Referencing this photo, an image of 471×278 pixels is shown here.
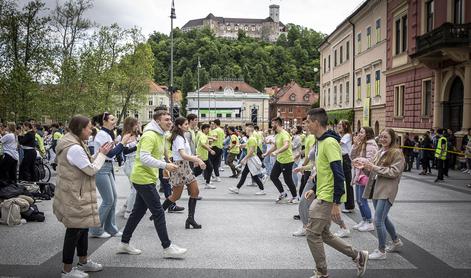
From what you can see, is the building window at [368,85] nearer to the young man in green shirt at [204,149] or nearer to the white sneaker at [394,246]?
the young man in green shirt at [204,149]

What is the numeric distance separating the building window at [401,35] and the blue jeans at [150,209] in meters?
25.7

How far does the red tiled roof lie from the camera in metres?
113

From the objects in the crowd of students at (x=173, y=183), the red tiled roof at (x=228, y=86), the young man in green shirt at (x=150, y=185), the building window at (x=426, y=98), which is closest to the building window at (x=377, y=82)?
the building window at (x=426, y=98)

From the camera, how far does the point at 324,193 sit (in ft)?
17.7

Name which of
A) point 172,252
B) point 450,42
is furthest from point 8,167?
point 450,42

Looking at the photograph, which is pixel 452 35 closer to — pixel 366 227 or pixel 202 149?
pixel 202 149

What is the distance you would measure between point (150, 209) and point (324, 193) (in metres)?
2.37

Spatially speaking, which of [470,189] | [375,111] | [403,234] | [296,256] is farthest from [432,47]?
[296,256]

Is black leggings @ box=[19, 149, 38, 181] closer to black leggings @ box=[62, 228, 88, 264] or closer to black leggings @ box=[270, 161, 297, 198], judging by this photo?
black leggings @ box=[270, 161, 297, 198]

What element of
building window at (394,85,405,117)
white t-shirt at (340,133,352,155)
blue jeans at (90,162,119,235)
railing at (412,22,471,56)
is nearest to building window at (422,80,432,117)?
building window at (394,85,405,117)

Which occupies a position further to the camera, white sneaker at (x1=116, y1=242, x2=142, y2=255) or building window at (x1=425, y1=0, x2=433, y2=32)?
building window at (x1=425, y1=0, x2=433, y2=32)

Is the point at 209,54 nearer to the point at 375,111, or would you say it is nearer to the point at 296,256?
the point at 375,111

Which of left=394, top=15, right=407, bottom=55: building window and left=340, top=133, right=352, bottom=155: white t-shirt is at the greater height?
left=394, top=15, right=407, bottom=55: building window

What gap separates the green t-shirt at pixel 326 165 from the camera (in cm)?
533
